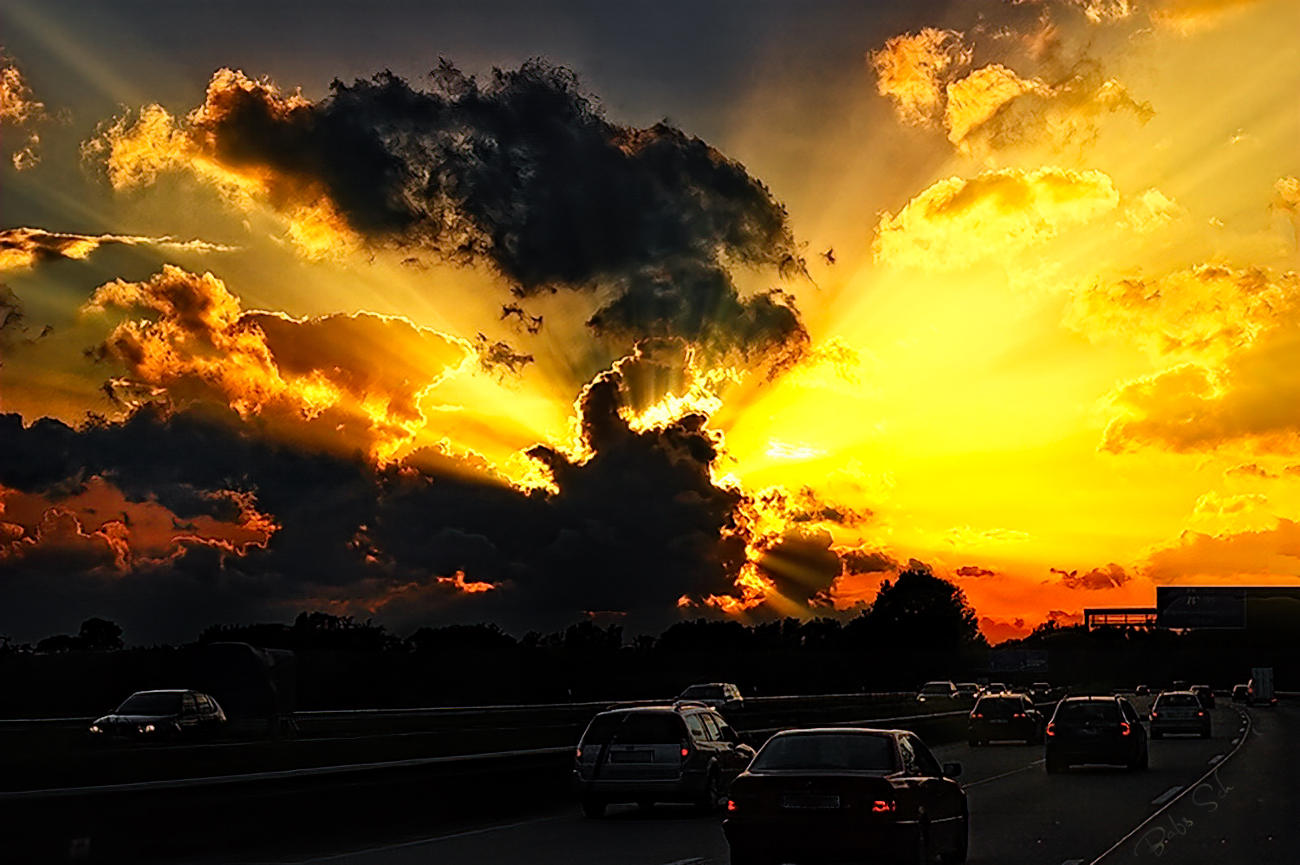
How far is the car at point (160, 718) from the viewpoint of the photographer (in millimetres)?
47906

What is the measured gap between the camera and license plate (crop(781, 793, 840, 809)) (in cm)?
1675

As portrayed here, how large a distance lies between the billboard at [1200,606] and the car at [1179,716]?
68.1 m

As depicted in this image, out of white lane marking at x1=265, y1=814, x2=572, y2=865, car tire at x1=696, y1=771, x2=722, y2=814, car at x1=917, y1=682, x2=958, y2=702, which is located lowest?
white lane marking at x1=265, y1=814, x2=572, y2=865

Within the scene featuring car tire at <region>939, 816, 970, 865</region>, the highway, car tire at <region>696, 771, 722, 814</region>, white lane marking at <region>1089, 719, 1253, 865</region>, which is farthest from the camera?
car tire at <region>696, 771, 722, 814</region>

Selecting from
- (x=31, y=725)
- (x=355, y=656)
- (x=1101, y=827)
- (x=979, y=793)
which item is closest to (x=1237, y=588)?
(x=355, y=656)

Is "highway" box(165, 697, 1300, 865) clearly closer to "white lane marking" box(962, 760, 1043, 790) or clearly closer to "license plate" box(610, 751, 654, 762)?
"white lane marking" box(962, 760, 1043, 790)

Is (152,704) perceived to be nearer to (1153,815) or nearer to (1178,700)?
(1153,815)

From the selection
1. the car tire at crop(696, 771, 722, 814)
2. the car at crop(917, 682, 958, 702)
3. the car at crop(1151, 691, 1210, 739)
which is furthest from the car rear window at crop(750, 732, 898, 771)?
the car at crop(917, 682, 958, 702)

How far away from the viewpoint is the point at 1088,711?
39.5 metres

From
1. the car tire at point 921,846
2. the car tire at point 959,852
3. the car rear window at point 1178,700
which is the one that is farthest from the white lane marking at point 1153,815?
the car rear window at point 1178,700

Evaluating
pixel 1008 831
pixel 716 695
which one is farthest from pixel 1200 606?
pixel 1008 831

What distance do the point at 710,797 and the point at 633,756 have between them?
1.57m

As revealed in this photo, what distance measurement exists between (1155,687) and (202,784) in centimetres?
17072

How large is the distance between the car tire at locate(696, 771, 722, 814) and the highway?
347mm
